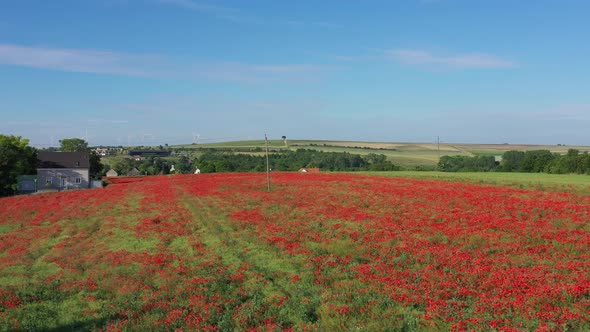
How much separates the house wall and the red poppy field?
2114 inches

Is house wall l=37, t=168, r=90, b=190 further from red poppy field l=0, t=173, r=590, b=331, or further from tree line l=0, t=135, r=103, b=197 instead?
red poppy field l=0, t=173, r=590, b=331

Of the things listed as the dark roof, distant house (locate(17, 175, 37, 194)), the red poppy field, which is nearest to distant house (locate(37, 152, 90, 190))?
the dark roof

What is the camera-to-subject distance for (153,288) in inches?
615

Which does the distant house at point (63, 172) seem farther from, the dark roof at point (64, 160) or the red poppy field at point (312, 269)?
the red poppy field at point (312, 269)

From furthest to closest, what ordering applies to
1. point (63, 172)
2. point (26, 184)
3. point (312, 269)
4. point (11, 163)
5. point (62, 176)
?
point (63, 172) → point (62, 176) → point (26, 184) → point (11, 163) → point (312, 269)

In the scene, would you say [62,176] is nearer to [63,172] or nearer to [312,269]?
[63,172]

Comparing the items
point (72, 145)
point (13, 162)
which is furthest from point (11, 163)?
point (72, 145)

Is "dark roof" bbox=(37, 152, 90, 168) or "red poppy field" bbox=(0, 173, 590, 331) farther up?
"dark roof" bbox=(37, 152, 90, 168)

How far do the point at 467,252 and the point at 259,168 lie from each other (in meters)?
113

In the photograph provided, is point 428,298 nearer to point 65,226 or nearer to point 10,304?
point 10,304

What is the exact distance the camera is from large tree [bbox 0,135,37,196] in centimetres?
7237

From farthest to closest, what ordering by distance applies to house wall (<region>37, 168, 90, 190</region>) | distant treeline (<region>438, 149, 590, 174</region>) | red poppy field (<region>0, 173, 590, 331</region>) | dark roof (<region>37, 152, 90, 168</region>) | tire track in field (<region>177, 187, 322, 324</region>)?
1. distant treeline (<region>438, 149, 590, 174</region>)
2. dark roof (<region>37, 152, 90, 168</region>)
3. house wall (<region>37, 168, 90, 190</region>)
4. tire track in field (<region>177, 187, 322, 324</region>)
5. red poppy field (<region>0, 173, 590, 331</region>)

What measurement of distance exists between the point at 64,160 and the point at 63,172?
3.30 m

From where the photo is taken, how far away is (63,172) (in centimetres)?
8494
